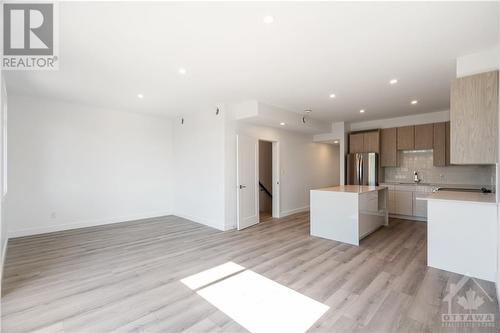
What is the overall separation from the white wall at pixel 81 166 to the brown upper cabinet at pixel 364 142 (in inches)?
213

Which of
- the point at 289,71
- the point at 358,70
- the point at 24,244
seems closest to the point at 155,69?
the point at 289,71

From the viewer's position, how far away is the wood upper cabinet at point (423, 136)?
5617mm

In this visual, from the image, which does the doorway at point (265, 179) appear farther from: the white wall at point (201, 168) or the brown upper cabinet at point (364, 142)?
the brown upper cabinet at point (364, 142)

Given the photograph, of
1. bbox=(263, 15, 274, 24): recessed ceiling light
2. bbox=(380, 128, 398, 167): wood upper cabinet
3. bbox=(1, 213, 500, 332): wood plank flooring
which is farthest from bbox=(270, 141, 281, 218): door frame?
bbox=(263, 15, 274, 24): recessed ceiling light

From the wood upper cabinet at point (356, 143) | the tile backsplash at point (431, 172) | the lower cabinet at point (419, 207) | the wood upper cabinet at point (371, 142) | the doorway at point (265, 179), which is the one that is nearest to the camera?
the tile backsplash at point (431, 172)

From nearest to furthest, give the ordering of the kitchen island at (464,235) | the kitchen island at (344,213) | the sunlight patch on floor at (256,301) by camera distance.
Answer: the sunlight patch on floor at (256,301) < the kitchen island at (464,235) < the kitchen island at (344,213)

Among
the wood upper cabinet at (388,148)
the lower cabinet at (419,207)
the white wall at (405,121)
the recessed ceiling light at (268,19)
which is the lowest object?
the lower cabinet at (419,207)

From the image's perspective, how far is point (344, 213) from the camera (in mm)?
4105

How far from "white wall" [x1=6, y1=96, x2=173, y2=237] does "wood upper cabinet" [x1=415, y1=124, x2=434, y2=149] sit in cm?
662

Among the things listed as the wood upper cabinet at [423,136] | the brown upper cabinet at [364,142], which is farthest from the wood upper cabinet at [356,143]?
the wood upper cabinet at [423,136]

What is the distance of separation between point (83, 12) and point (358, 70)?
327 cm

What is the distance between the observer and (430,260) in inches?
122

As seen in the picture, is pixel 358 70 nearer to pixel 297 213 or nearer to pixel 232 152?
pixel 232 152

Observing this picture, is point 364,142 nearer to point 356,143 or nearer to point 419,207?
point 356,143
